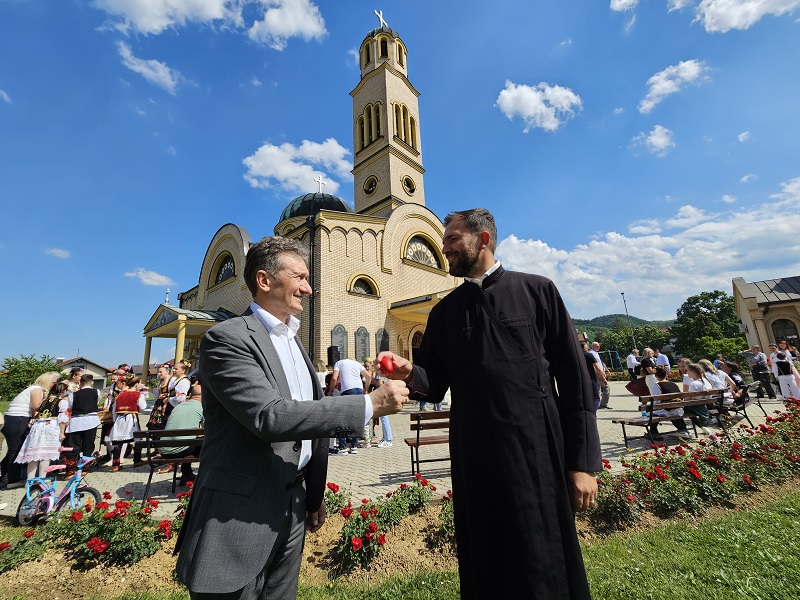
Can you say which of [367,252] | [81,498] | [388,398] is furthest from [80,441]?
[367,252]

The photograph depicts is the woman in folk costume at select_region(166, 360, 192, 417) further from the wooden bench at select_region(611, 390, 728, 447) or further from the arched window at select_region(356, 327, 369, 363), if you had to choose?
the arched window at select_region(356, 327, 369, 363)

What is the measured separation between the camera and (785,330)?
2592 centimetres

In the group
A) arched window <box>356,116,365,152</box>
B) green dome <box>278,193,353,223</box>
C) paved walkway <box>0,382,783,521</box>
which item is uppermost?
arched window <box>356,116,365,152</box>

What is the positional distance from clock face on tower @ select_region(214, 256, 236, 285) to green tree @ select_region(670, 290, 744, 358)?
50445 mm

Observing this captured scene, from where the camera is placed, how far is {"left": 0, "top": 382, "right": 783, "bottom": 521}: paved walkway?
5.48 m

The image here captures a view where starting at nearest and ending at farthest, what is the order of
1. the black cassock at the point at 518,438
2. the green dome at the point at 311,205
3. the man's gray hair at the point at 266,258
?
the black cassock at the point at 518,438 < the man's gray hair at the point at 266,258 < the green dome at the point at 311,205

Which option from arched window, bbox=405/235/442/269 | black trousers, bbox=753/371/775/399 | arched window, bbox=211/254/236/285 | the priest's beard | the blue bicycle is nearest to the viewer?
the priest's beard

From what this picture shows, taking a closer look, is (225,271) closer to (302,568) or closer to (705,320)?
(302,568)

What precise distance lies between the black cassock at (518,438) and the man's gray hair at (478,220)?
0.32 metres

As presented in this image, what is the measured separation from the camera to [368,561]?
3.36 m

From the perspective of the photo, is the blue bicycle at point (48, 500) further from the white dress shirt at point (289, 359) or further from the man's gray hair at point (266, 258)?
the man's gray hair at point (266, 258)

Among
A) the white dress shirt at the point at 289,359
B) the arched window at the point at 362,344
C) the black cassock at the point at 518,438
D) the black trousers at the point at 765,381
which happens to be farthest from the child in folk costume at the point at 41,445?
the black trousers at the point at 765,381

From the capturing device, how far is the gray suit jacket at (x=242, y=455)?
1.44 metres

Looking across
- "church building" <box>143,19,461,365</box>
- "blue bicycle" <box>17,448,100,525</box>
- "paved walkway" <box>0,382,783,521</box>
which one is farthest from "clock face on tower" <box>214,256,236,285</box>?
"blue bicycle" <box>17,448,100,525</box>
